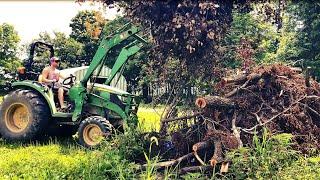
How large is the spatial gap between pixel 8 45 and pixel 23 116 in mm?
26963

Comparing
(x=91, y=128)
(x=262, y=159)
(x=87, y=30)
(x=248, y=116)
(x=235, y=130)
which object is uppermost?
(x=87, y=30)

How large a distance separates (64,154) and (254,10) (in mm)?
4221

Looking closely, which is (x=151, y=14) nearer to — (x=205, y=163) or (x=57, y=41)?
(x=205, y=163)

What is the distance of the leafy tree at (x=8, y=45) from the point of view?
112 feet

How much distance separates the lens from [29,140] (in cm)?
899

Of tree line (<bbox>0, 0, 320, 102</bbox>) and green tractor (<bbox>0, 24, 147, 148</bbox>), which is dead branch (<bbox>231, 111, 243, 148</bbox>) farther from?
green tractor (<bbox>0, 24, 147, 148</bbox>)

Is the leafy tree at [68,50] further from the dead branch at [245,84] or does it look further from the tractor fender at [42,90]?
the dead branch at [245,84]

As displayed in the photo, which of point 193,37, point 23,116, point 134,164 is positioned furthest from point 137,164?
point 23,116

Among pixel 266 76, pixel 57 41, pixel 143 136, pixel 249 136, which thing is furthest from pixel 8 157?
pixel 57 41

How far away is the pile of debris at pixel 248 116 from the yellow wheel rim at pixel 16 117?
363 cm

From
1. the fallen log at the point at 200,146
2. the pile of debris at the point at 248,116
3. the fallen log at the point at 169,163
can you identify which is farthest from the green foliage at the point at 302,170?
the fallen log at the point at 169,163

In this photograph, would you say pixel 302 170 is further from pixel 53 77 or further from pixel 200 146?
pixel 53 77

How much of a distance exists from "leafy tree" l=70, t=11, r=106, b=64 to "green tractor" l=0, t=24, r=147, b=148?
79.7ft

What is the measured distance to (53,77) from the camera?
956 cm
